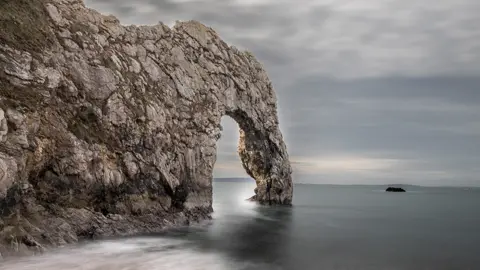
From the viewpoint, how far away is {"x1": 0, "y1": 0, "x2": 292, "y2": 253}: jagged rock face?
19156 mm

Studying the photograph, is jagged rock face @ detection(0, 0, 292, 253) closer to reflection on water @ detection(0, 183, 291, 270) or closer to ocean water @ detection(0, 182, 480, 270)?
reflection on water @ detection(0, 183, 291, 270)

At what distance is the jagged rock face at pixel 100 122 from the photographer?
19156mm

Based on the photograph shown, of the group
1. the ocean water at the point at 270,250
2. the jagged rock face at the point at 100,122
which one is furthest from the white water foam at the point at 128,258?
the jagged rock face at the point at 100,122

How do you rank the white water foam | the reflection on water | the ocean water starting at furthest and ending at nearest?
the ocean water, the reflection on water, the white water foam

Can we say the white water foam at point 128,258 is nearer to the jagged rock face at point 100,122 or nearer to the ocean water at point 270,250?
the ocean water at point 270,250

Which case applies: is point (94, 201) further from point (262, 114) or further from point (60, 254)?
point (262, 114)

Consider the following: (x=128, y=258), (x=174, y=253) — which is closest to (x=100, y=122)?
(x=128, y=258)

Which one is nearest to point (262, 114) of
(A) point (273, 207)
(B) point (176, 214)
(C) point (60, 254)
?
(A) point (273, 207)

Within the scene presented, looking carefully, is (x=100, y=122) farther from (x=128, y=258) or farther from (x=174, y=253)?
(x=174, y=253)

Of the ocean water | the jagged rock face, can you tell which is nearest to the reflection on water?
the ocean water

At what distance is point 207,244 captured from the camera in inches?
926

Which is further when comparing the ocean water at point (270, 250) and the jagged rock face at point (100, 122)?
the jagged rock face at point (100, 122)

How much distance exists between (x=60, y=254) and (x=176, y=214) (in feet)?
36.2

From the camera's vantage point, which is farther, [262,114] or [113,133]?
[262,114]
